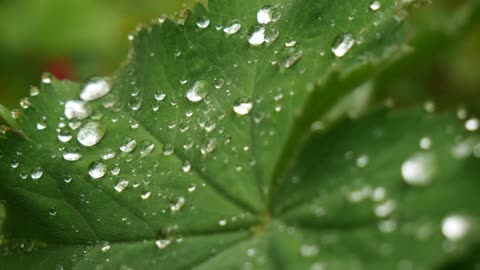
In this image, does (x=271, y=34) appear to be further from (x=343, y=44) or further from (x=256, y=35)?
(x=343, y=44)

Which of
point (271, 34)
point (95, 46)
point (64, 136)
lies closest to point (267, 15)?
point (271, 34)

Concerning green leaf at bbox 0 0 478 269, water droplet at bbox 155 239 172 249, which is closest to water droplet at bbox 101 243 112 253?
green leaf at bbox 0 0 478 269

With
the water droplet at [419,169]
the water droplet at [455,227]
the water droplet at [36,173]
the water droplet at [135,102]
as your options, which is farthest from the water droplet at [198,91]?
the water droplet at [455,227]

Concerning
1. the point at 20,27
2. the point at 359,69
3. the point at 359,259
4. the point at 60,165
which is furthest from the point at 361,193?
the point at 20,27

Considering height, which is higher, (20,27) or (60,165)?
(20,27)

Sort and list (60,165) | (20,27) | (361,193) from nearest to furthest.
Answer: (361,193)
(60,165)
(20,27)

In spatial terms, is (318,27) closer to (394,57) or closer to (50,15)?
(394,57)

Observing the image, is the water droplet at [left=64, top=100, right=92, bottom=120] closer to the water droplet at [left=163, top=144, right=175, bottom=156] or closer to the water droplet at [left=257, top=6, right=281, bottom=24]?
the water droplet at [left=163, top=144, right=175, bottom=156]

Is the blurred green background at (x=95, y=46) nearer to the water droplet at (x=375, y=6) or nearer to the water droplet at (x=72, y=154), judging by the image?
the water droplet at (x=375, y=6)
